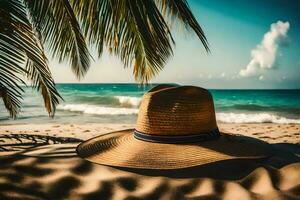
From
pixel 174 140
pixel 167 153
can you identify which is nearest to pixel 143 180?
pixel 167 153

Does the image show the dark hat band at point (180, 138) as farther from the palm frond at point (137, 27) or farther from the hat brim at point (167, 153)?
the palm frond at point (137, 27)

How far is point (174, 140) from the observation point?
1.66 m

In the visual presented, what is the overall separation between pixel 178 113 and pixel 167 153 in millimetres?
247

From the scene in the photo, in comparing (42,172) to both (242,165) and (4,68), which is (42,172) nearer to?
(4,68)

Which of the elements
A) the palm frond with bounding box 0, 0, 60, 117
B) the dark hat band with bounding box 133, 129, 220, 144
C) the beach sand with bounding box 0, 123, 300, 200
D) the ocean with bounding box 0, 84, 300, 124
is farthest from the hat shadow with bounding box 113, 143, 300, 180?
the ocean with bounding box 0, 84, 300, 124

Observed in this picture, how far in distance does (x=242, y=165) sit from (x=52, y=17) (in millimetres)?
2203

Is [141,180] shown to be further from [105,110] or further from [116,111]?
[105,110]

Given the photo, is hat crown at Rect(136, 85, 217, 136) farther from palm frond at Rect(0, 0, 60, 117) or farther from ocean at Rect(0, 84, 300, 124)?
ocean at Rect(0, 84, 300, 124)

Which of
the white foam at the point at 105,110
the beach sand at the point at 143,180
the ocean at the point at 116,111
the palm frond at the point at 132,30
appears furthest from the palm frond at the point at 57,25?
the white foam at the point at 105,110

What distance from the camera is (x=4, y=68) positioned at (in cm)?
205

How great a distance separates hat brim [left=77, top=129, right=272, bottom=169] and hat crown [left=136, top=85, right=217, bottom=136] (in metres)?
0.09

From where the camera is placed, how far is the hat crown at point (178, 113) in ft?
5.51

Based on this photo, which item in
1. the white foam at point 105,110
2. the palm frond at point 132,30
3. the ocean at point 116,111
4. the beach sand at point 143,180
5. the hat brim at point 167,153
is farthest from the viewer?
the white foam at point 105,110

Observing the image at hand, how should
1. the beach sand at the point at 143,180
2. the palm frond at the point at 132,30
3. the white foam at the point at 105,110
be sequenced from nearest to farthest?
the beach sand at the point at 143,180 < the palm frond at the point at 132,30 < the white foam at the point at 105,110
